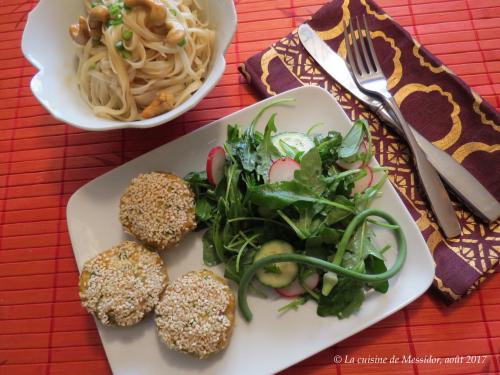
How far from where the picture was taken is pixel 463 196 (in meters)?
2.06

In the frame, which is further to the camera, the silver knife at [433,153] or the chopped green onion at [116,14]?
the silver knife at [433,153]

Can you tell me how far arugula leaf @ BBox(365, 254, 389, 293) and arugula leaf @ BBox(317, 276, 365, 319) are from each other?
0.07m

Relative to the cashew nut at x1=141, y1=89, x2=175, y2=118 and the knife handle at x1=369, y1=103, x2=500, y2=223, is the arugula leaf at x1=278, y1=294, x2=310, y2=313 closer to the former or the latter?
the knife handle at x1=369, y1=103, x2=500, y2=223

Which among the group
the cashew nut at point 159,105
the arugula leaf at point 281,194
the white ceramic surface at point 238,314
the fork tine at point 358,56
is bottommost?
the white ceramic surface at point 238,314

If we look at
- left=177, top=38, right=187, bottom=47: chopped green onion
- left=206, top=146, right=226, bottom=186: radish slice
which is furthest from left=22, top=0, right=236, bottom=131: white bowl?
left=206, top=146, right=226, bottom=186: radish slice

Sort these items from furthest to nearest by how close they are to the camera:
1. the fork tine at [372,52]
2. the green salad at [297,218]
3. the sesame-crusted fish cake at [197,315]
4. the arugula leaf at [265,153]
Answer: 1. the fork tine at [372,52]
2. the arugula leaf at [265,153]
3. the green salad at [297,218]
4. the sesame-crusted fish cake at [197,315]

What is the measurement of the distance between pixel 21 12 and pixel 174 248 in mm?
1832

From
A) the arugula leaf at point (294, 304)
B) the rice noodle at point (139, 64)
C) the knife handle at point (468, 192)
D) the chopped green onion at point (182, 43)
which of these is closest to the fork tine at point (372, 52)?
the knife handle at point (468, 192)

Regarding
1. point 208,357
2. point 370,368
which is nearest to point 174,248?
point 208,357

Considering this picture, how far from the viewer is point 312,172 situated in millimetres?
1886

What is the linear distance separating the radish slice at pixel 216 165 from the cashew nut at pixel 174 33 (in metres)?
0.49

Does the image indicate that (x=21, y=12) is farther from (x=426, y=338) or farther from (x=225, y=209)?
(x=426, y=338)

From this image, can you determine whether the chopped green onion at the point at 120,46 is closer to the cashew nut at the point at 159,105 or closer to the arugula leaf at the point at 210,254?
the cashew nut at the point at 159,105

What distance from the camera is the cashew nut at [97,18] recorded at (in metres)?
1.92
